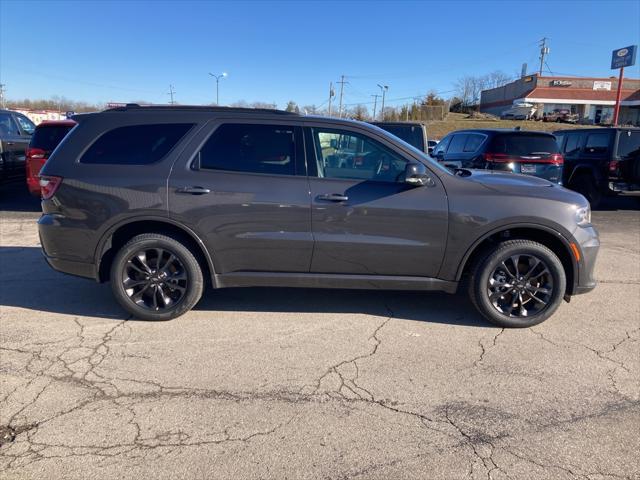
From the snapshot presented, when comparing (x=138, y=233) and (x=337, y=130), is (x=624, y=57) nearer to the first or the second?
(x=337, y=130)

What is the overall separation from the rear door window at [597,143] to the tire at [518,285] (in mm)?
8091

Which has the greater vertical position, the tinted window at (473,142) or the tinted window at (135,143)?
the tinted window at (473,142)

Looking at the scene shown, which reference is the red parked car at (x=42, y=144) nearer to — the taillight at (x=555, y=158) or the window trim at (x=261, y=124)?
the window trim at (x=261, y=124)

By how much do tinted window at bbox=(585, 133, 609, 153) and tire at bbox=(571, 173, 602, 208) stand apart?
2.00ft

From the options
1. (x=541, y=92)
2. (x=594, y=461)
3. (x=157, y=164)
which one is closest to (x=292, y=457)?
(x=594, y=461)

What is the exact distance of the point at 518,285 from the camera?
4.25 metres

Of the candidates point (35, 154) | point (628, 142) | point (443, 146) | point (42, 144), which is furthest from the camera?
point (443, 146)

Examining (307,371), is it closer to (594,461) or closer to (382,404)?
(382,404)

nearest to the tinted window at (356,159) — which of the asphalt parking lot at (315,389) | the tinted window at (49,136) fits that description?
the asphalt parking lot at (315,389)

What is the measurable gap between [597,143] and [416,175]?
9184 mm

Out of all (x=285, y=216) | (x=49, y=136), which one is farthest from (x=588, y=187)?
(x=49, y=136)

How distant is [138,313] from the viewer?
14.1 ft

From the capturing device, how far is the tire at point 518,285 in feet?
13.7

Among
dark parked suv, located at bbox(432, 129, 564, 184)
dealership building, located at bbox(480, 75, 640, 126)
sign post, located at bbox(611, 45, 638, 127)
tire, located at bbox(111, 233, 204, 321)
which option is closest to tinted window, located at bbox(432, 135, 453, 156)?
dark parked suv, located at bbox(432, 129, 564, 184)
